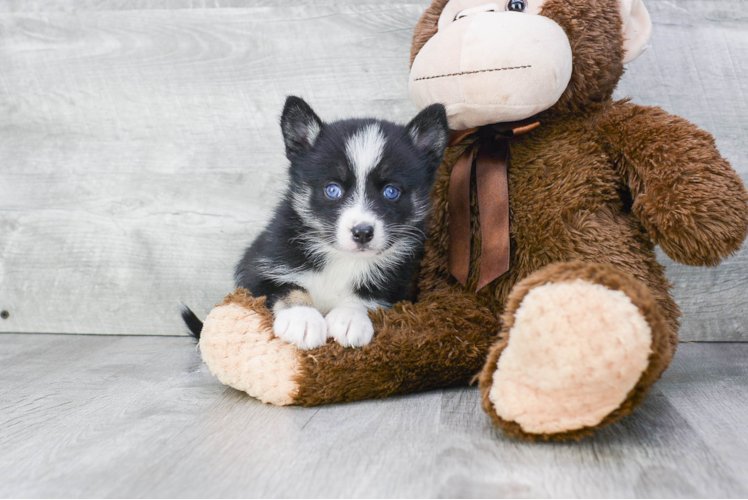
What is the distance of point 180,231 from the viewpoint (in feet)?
9.23

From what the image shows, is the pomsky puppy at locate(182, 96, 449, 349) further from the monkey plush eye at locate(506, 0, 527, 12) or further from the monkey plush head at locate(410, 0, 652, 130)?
the monkey plush eye at locate(506, 0, 527, 12)

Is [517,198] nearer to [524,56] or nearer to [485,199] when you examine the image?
[485,199]

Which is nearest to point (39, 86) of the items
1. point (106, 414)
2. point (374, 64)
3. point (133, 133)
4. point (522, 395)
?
point (133, 133)

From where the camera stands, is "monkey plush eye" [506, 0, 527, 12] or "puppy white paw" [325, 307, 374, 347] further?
"monkey plush eye" [506, 0, 527, 12]

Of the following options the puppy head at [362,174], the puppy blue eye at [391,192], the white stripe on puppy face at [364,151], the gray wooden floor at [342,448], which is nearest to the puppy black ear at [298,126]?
the puppy head at [362,174]

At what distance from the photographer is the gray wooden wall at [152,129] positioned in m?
2.72

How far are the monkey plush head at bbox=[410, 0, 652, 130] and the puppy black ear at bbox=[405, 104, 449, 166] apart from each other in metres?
0.05

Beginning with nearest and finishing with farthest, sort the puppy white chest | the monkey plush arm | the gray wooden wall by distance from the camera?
the monkey plush arm, the puppy white chest, the gray wooden wall

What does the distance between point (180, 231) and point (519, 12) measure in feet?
A: 5.79

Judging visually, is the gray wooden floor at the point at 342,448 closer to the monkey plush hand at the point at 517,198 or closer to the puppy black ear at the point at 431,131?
the monkey plush hand at the point at 517,198

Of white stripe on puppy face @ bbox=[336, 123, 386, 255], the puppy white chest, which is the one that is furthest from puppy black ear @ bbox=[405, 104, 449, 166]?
the puppy white chest

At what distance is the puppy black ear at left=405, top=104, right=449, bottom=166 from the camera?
71.7 inches

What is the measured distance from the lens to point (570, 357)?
1.25 meters

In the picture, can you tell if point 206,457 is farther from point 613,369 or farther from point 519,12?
point 519,12
